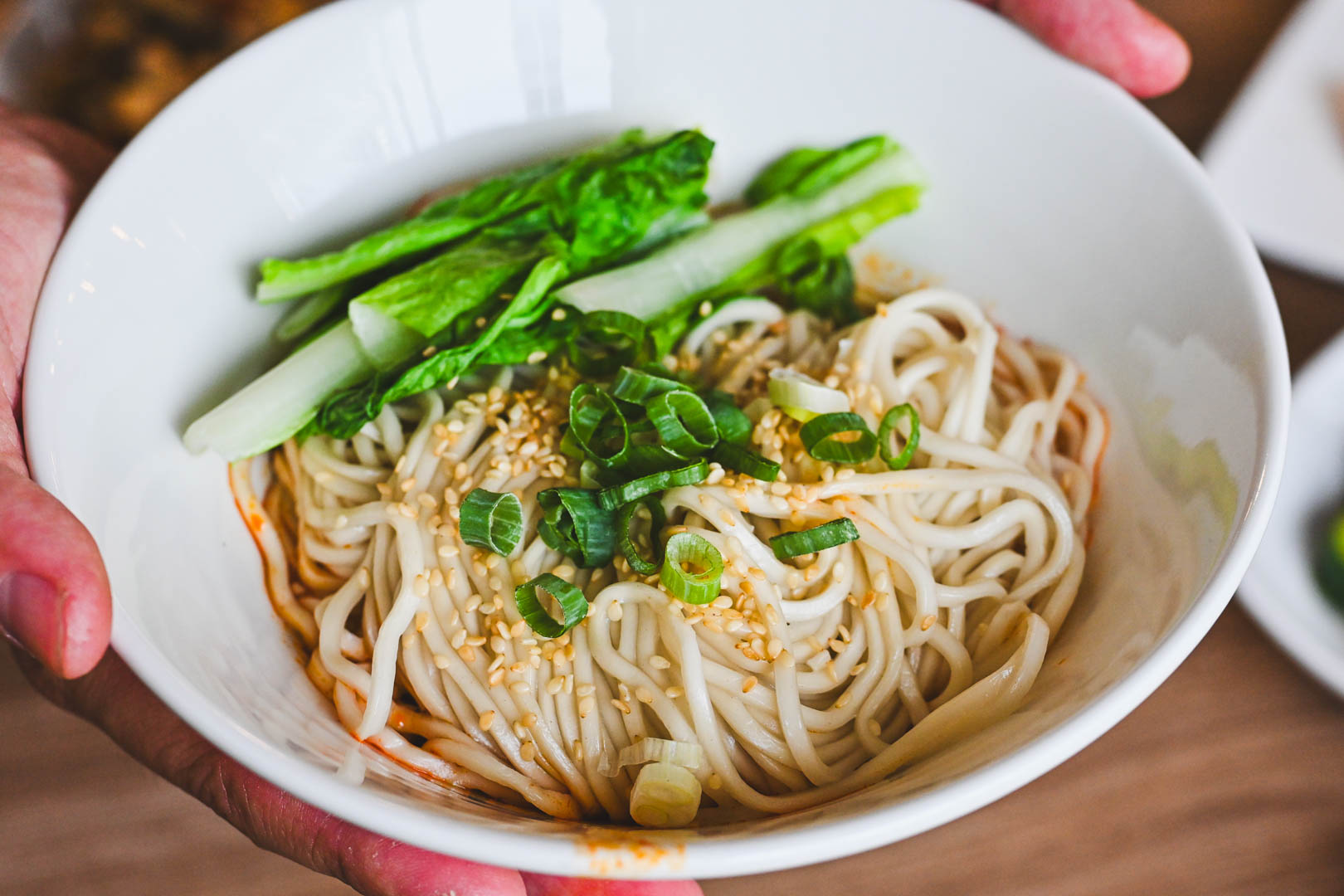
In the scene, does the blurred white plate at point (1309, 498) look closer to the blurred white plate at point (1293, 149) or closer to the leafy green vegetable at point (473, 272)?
the blurred white plate at point (1293, 149)

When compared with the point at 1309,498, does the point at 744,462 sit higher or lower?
higher

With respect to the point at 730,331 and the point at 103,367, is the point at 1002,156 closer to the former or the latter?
the point at 730,331

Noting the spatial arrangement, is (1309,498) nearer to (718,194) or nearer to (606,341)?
(718,194)

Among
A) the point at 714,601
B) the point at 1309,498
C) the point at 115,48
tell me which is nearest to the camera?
the point at 714,601

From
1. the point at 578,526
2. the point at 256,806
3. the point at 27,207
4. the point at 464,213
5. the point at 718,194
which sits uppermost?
the point at 27,207

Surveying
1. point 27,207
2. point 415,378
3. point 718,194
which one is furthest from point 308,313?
point 718,194

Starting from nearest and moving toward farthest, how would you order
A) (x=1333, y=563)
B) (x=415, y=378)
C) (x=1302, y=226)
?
(x=415, y=378) → (x=1333, y=563) → (x=1302, y=226)

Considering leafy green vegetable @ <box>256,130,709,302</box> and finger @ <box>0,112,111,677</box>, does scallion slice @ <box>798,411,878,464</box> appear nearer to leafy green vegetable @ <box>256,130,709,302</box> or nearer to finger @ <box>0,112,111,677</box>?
leafy green vegetable @ <box>256,130,709,302</box>

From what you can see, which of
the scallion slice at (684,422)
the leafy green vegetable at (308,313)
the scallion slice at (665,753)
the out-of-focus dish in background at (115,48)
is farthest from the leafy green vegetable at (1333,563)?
the out-of-focus dish in background at (115,48)

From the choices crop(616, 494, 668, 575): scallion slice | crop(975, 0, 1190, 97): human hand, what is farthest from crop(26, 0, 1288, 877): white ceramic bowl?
crop(616, 494, 668, 575): scallion slice
